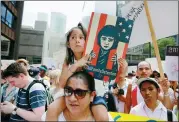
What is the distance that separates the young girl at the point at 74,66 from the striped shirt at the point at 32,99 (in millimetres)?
312

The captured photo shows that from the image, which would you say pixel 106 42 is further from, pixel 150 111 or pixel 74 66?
pixel 150 111

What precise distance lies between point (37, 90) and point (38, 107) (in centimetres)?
12

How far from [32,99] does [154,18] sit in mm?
1205

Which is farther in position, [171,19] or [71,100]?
[171,19]

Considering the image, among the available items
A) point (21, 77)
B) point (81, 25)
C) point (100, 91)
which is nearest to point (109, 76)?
point (100, 91)

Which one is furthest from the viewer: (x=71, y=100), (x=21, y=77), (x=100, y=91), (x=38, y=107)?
(x=21, y=77)

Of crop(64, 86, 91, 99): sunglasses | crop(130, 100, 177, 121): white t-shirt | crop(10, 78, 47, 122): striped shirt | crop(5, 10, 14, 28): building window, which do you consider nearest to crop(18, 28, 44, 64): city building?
crop(5, 10, 14, 28): building window

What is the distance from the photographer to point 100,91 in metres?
1.59

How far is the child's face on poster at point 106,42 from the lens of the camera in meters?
1.60

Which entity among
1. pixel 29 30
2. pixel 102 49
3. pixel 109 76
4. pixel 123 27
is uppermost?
pixel 29 30

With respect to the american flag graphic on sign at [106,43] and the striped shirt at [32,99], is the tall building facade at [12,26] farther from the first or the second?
the american flag graphic on sign at [106,43]

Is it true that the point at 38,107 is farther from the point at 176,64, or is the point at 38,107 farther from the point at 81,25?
the point at 176,64

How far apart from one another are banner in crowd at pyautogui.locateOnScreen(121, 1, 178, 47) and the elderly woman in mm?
824

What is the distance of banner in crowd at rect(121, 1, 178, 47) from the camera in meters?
2.07
